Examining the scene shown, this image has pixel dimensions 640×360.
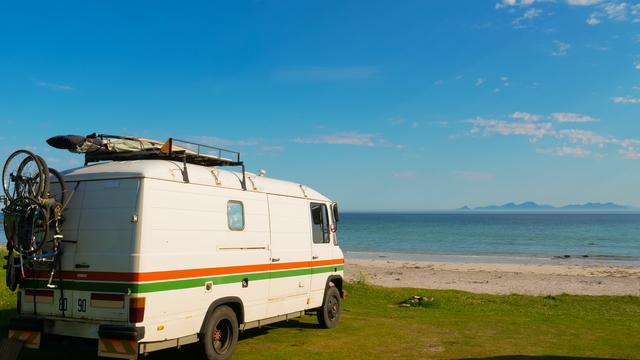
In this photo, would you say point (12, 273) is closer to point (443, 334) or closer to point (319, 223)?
point (319, 223)

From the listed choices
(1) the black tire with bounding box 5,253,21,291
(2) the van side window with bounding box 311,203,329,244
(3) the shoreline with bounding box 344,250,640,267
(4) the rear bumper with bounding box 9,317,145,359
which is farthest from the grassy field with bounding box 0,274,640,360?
(3) the shoreline with bounding box 344,250,640,267

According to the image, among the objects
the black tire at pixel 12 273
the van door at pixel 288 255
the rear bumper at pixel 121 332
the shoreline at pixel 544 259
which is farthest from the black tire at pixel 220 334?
the shoreline at pixel 544 259

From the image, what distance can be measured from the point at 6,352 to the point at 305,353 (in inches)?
174

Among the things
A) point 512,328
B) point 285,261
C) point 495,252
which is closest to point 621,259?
point 495,252

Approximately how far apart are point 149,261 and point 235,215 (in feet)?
6.83

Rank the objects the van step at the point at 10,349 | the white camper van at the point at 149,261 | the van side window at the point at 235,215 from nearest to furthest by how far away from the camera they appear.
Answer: the white camper van at the point at 149,261
the van step at the point at 10,349
the van side window at the point at 235,215

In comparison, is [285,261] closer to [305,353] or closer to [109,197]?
[305,353]

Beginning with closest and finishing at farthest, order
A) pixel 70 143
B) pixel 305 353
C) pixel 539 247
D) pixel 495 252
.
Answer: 1. pixel 70 143
2. pixel 305 353
3. pixel 495 252
4. pixel 539 247

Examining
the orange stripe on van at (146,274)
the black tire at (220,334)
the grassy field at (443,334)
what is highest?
the orange stripe on van at (146,274)

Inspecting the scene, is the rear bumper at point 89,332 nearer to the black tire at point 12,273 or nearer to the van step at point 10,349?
the van step at point 10,349

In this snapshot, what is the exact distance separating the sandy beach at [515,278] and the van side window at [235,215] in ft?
58.1

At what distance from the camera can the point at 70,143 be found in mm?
8148

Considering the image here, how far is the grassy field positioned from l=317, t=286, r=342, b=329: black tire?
0.80ft

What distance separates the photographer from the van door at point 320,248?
11.4m
